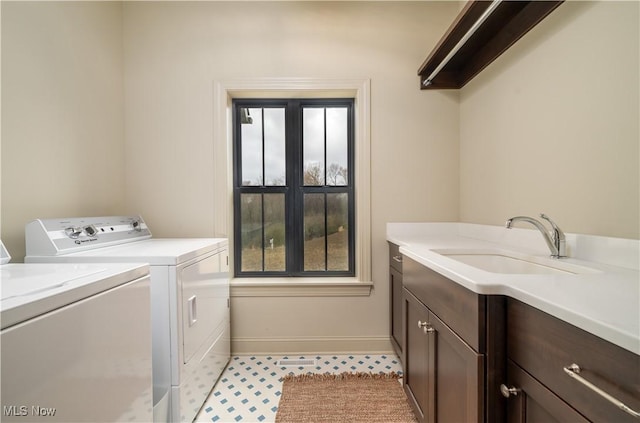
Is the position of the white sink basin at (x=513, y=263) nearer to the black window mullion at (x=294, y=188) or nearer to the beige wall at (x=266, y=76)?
the beige wall at (x=266, y=76)

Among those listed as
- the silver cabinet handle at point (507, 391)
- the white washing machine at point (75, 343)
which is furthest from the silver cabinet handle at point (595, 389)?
the white washing machine at point (75, 343)

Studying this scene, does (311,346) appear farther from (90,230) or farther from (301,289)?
(90,230)

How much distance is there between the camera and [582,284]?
758mm

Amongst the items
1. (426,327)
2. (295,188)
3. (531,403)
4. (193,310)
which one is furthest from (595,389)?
(295,188)

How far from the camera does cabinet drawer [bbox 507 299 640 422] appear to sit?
1.63 ft

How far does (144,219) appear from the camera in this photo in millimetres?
2131

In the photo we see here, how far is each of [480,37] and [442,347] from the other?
5.65 feet

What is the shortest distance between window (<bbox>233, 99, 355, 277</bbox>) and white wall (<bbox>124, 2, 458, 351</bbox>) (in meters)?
0.26

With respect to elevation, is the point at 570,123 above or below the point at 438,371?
above

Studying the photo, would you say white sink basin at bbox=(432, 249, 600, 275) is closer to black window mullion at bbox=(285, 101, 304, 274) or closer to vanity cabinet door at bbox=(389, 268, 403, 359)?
vanity cabinet door at bbox=(389, 268, 403, 359)

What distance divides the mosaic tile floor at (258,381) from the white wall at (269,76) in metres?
A: 0.14

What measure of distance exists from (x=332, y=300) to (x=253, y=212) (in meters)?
0.96

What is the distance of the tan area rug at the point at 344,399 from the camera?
4.95 ft

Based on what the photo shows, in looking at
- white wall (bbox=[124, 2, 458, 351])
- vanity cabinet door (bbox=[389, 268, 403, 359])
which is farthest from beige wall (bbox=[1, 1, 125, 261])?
vanity cabinet door (bbox=[389, 268, 403, 359])
